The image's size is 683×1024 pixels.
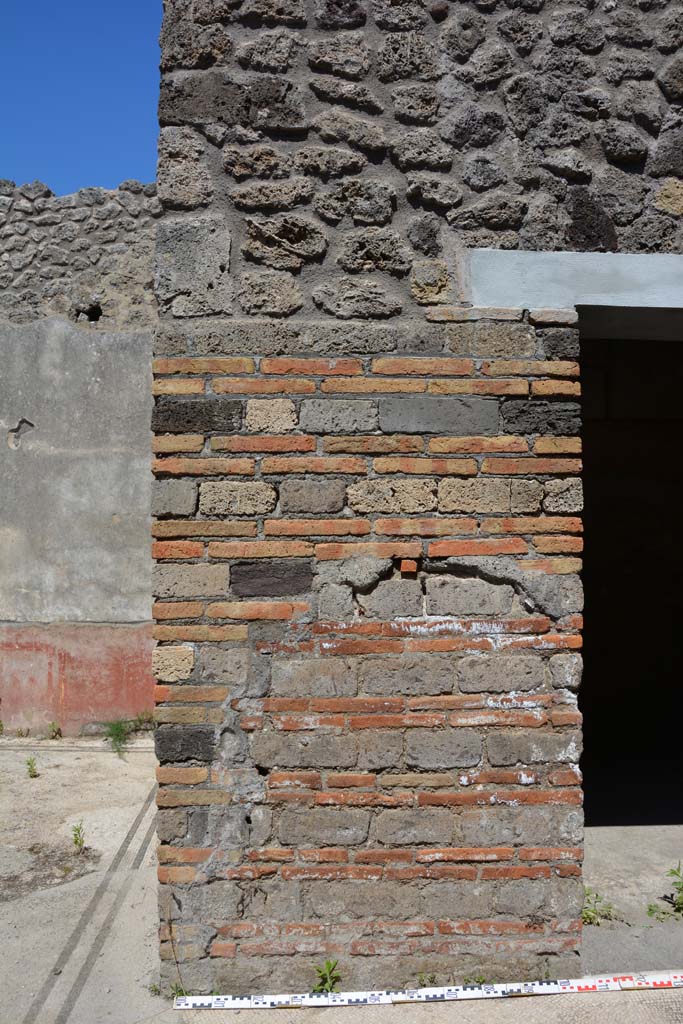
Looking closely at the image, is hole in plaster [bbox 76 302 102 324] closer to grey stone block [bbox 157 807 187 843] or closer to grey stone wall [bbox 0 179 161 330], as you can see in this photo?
grey stone wall [bbox 0 179 161 330]

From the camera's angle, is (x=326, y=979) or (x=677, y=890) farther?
(x=677, y=890)

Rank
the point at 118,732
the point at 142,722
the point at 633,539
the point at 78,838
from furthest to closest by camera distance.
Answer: the point at 142,722, the point at 118,732, the point at 633,539, the point at 78,838

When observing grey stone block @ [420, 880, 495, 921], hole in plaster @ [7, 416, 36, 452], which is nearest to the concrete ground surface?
grey stone block @ [420, 880, 495, 921]

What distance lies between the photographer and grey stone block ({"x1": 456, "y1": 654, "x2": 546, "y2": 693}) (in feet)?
9.00

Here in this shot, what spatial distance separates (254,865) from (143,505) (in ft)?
13.4

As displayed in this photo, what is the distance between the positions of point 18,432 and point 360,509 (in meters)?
4.51

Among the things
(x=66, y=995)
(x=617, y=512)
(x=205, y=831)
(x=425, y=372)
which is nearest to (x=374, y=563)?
(x=425, y=372)

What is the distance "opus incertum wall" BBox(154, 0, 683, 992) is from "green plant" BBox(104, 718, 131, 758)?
11.7 ft

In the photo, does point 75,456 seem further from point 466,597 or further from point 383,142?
point 466,597

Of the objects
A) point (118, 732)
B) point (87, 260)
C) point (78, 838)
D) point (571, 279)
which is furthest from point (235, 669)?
point (87, 260)

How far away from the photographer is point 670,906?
11.2ft

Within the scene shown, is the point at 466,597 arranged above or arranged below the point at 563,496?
below

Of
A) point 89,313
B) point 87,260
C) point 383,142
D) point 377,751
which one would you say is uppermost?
point 87,260

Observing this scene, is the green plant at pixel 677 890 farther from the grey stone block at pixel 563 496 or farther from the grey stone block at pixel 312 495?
the grey stone block at pixel 312 495
